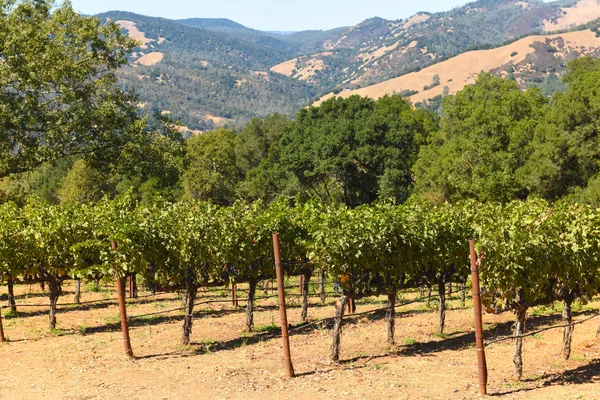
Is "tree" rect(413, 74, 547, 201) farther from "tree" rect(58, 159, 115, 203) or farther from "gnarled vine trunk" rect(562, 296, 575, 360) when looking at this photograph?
"tree" rect(58, 159, 115, 203)

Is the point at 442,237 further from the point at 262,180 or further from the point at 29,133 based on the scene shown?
the point at 262,180

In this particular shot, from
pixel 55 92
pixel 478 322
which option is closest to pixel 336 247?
pixel 478 322

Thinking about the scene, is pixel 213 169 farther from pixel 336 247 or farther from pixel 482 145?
pixel 336 247

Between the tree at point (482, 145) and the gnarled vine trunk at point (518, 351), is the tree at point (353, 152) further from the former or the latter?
the gnarled vine trunk at point (518, 351)

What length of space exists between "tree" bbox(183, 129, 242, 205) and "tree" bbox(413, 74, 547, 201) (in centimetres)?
2213

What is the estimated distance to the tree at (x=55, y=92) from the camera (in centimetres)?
2702

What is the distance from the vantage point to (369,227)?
16.1m

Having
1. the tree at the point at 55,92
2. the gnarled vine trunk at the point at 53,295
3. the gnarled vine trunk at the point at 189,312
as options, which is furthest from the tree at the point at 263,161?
the gnarled vine trunk at the point at 189,312

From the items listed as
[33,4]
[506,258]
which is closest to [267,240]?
[506,258]

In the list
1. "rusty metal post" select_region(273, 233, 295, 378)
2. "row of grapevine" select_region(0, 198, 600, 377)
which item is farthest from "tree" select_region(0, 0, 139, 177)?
"rusty metal post" select_region(273, 233, 295, 378)

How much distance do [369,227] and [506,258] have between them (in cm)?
355

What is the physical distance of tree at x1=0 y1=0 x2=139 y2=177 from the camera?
88.6ft

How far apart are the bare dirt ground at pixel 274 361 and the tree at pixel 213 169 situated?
132 feet

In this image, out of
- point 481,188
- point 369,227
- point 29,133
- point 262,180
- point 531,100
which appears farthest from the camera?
point 262,180
